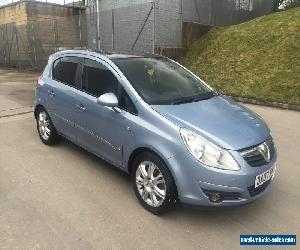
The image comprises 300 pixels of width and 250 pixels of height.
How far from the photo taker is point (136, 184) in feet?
13.1

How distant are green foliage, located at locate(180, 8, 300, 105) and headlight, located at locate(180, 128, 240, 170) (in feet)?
22.2

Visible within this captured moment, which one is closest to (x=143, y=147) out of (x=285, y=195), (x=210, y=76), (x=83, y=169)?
(x=83, y=169)

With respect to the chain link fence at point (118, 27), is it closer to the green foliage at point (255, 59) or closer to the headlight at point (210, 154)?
the green foliage at point (255, 59)

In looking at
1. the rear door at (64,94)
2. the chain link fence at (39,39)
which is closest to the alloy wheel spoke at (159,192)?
the rear door at (64,94)

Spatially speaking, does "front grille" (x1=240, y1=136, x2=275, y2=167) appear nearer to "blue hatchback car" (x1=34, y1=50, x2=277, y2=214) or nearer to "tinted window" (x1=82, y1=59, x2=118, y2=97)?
"blue hatchback car" (x1=34, y1=50, x2=277, y2=214)

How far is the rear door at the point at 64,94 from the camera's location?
5098 mm

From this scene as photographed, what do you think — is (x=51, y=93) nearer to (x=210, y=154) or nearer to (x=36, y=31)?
(x=210, y=154)

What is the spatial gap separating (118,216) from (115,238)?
0.41 meters

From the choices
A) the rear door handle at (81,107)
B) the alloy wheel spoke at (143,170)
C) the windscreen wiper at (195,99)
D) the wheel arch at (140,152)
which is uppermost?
the windscreen wiper at (195,99)

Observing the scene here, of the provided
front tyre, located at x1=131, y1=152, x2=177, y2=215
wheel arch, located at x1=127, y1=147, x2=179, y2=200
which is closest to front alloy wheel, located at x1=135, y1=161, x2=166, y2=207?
front tyre, located at x1=131, y1=152, x2=177, y2=215

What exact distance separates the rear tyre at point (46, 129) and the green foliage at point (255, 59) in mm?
6406

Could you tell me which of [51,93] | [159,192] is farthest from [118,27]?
[159,192]

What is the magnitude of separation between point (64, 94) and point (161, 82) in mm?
1597

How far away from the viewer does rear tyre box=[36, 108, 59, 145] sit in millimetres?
5828
